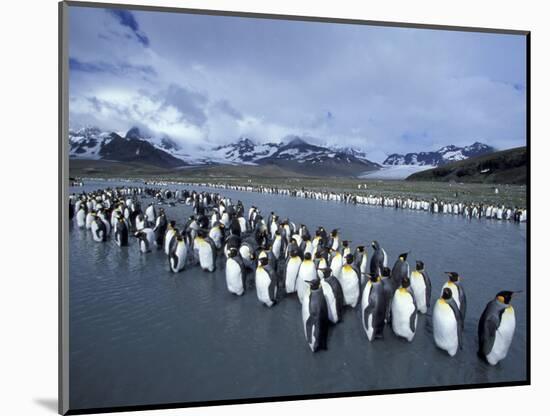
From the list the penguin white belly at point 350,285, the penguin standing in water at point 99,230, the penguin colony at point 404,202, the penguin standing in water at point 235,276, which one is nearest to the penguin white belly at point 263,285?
the penguin standing in water at point 235,276

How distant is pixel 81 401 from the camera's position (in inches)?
96.4

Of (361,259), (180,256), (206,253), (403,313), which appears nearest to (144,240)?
(180,256)

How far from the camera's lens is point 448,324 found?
8.71 feet

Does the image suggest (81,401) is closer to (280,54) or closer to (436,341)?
(436,341)

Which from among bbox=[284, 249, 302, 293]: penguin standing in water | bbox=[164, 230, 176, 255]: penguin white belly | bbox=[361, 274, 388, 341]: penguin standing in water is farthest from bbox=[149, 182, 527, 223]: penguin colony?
bbox=[361, 274, 388, 341]: penguin standing in water

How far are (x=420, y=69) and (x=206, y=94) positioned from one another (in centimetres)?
177

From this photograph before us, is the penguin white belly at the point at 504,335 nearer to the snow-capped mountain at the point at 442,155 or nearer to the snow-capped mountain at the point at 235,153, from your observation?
the snow-capped mountain at the point at 442,155

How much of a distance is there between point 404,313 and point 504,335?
2.25 feet

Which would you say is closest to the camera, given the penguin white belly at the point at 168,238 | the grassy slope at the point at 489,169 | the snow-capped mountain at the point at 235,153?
the snow-capped mountain at the point at 235,153

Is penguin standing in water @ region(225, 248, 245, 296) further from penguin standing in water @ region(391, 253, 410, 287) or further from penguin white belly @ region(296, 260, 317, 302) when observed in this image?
penguin standing in water @ region(391, 253, 410, 287)

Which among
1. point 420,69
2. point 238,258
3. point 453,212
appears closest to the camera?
point 420,69

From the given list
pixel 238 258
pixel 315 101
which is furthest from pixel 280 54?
pixel 238 258

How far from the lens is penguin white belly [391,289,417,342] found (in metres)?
2.75

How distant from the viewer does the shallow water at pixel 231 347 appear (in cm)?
247
